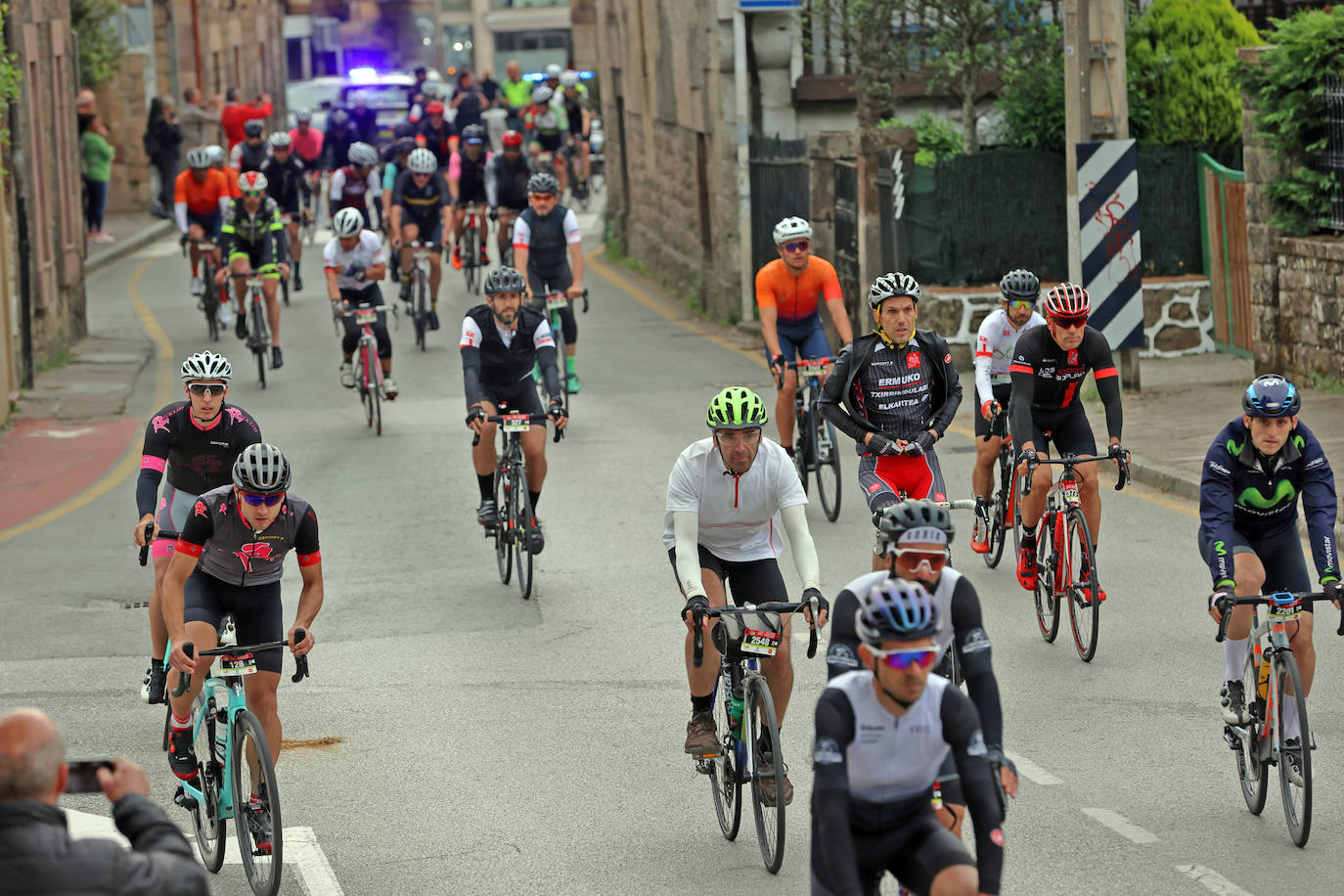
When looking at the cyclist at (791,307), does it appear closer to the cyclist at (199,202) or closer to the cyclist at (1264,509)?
the cyclist at (1264,509)

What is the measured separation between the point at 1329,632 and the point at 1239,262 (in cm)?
973

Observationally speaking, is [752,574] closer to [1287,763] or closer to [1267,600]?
[1267,600]

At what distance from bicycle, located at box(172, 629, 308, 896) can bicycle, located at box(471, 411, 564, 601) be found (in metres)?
4.37

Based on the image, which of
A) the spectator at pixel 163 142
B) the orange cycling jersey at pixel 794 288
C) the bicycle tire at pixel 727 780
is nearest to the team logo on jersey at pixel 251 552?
the bicycle tire at pixel 727 780

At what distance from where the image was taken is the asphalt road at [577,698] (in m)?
7.82

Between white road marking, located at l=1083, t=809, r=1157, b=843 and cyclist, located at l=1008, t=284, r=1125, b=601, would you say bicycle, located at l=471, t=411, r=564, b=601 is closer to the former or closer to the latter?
cyclist, located at l=1008, t=284, r=1125, b=601

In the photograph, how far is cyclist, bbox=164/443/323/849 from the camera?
26.1ft

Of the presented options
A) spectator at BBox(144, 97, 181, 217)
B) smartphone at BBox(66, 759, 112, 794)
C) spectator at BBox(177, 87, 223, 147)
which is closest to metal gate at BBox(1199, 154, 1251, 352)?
smartphone at BBox(66, 759, 112, 794)

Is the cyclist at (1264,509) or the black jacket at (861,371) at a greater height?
the black jacket at (861,371)

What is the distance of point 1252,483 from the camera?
8.23 meters

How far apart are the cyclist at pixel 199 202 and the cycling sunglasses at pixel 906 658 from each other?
21.2m

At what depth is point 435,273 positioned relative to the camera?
80.9 ft

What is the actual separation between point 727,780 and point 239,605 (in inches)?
84.5

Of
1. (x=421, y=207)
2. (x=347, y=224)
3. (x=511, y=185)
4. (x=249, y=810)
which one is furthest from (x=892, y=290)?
(x=511, y=185)
